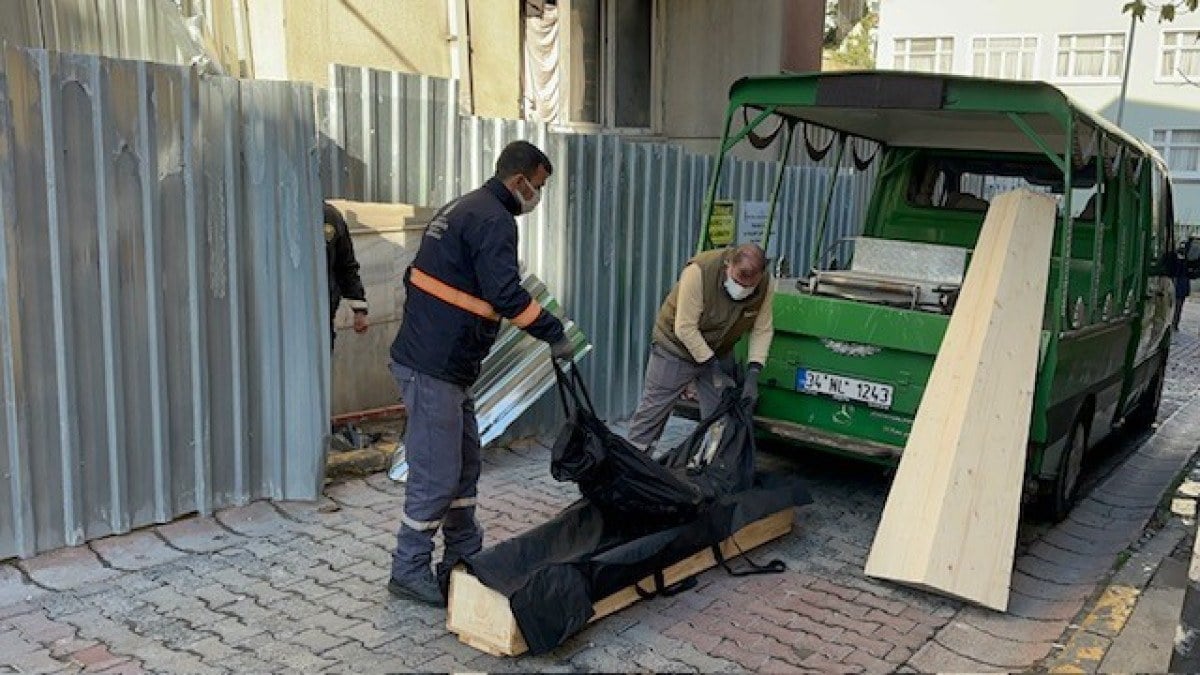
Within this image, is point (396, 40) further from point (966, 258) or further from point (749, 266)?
point (966, 258)

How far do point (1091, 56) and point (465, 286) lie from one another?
105ft

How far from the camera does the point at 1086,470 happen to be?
6.92m

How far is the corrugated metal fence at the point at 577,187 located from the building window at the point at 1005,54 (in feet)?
87.4

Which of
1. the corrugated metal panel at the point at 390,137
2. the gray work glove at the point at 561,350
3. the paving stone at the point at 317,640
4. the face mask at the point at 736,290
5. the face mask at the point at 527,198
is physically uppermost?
the corrugated metal panel at the point at 390,137

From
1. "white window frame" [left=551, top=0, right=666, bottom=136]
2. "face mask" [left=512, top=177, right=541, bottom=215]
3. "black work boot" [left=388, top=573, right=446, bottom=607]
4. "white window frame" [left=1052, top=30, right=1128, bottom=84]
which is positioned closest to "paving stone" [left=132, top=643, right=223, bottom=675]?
"black work boot" [left=388, top=573, right=446, bottom=607]

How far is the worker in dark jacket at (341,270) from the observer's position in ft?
17.2

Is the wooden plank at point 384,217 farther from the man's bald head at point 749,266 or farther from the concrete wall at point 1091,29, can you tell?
the concrete wall at point 1091,29

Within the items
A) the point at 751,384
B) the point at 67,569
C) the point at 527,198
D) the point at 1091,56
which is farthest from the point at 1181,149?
the point at 67,569

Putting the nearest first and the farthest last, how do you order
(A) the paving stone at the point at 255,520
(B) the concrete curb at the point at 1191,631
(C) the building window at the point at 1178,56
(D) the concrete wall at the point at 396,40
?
(B) the concrete curb at the point at 1191,631
(A) the paving stone at the point at 255,520
(D) the concrete wall at the point at 396,40
(C) the building window at the point at 1178,56

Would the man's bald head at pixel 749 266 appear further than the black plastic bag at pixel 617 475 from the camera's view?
Yes

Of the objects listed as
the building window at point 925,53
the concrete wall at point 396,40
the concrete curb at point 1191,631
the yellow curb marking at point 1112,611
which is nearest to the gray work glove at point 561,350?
the concrete curb at point 1191,631

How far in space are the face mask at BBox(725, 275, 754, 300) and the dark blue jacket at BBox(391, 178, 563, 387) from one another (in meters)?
1.50

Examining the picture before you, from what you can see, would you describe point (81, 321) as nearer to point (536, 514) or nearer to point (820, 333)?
point (536, 514)

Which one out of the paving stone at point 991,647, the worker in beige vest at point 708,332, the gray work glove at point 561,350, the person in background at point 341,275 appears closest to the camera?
the paving stone at point 991,647
